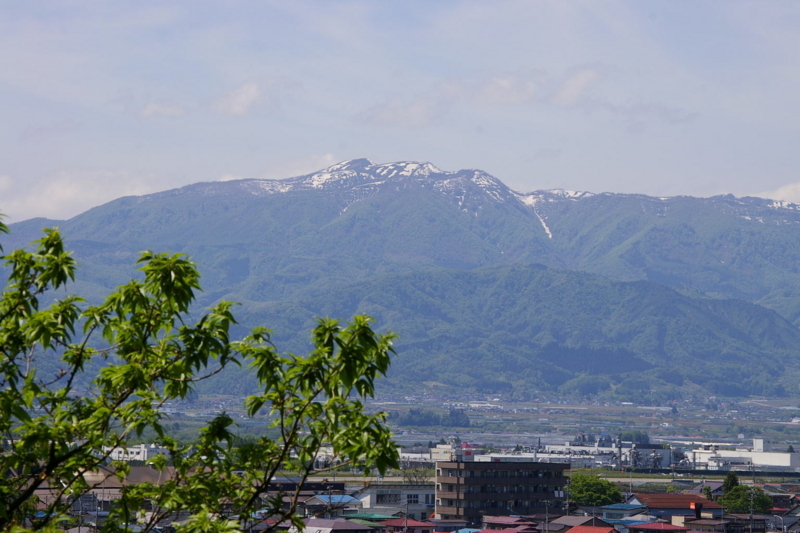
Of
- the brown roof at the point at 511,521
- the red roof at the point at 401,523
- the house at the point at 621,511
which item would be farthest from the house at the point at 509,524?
the house at the point at 621,511

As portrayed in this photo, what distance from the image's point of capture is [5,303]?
1052 centimetres

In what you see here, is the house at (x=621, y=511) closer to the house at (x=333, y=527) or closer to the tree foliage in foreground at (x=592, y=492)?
the tree foliage in foreground at (x=592, y=492)

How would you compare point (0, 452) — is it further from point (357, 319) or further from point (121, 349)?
point (357, 319)

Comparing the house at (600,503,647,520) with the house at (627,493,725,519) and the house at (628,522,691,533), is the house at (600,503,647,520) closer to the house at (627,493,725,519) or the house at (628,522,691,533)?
the house at (627,493,725,519)

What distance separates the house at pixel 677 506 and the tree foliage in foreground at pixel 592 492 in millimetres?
2759

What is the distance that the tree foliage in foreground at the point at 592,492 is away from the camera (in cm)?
10631

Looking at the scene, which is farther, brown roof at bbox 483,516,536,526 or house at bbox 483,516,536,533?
brown roof at bbox 483,516,536,526

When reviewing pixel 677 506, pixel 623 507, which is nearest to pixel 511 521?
pixel 623 507

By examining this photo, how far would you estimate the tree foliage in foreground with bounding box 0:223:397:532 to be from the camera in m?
10.3

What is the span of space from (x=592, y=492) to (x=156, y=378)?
331 ft

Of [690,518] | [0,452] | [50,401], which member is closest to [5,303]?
[50,401]

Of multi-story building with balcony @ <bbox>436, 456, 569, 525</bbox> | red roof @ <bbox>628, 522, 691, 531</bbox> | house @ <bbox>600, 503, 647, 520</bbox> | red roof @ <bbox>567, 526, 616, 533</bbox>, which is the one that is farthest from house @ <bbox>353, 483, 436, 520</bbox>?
red roof @ <bbox>567, 526, 616, 533</bbox>

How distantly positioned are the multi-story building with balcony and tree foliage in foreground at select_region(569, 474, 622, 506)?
4.90m

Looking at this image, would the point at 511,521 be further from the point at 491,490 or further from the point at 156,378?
the point at 156,378
